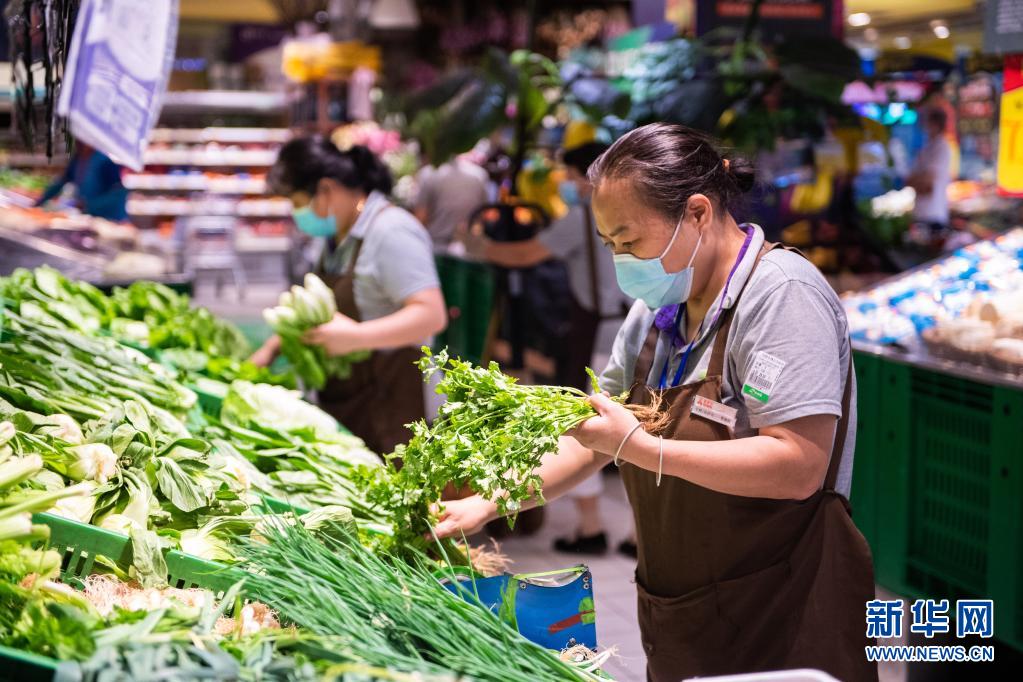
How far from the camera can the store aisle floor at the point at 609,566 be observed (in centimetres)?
237

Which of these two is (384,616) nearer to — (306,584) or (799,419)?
(306,584)


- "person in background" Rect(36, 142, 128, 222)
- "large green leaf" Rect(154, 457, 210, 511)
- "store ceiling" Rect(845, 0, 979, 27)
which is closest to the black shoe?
"large green leaf" Rect(154, 457, 210, 511)

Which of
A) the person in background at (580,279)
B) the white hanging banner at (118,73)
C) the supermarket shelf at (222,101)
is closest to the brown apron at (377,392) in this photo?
the white hanging banner at (118,73)

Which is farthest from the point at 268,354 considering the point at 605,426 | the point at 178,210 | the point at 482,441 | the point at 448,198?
the point at 178,210

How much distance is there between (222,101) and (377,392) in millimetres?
14338

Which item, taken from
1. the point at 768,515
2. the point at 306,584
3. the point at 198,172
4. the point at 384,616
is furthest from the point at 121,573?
the point at 198,172

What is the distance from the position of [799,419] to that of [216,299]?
13339 mm

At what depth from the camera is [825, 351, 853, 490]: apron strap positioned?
2168 mm

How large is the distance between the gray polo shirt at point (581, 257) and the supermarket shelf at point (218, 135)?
39.2 ft

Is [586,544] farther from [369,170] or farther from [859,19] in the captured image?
[859,19]

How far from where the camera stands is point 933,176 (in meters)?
8.93

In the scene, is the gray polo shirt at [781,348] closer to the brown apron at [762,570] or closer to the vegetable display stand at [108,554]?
the brown apron at [762,570]

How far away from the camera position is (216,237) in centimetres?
1573

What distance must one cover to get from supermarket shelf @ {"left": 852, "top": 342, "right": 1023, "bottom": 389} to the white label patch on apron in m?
1.91
